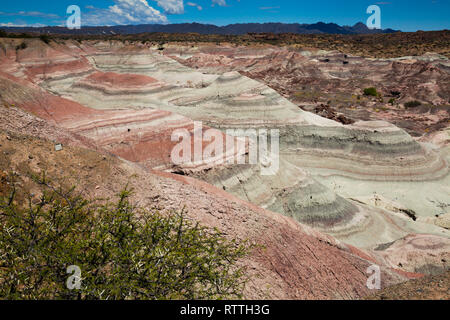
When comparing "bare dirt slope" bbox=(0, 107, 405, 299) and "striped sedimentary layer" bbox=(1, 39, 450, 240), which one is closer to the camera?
"bare dirt slope" bbox=(0, 107, 405, 299)

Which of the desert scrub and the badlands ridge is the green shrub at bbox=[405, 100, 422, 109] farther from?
the desert scrub

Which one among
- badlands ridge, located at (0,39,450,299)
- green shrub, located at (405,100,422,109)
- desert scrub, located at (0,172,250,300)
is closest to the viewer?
desert scrub, located at (0,172,250,300)

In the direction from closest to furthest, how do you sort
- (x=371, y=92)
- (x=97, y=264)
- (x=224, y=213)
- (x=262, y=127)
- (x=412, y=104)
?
1. (x=97, y=264)
2. (x=224, y=213)
3. (x=262, y=127)
4. (x=412, y=104)
5. (x=371, y=92)

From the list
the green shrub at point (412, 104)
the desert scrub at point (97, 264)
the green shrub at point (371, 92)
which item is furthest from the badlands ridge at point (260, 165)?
the green shrub at point (371, 92)

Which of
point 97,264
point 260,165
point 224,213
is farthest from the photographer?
point 260,165

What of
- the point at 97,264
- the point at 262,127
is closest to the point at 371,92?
the point at 262,127

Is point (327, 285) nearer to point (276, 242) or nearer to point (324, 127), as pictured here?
point (276, 242)

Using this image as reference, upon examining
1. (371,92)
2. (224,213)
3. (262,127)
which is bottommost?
(224,213)

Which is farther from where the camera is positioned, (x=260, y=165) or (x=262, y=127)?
(x=262, y=127)

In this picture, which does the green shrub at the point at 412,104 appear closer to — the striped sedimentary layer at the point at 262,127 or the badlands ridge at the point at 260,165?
the badlands ridge at the point at 260,165

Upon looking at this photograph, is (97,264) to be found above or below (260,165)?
below

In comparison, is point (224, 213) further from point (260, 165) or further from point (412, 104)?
point (412, 104)

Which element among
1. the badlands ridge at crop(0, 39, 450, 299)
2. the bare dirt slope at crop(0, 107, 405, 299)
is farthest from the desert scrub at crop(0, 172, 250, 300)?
the badlands ridge at crop(0, 39, 450, 299)
